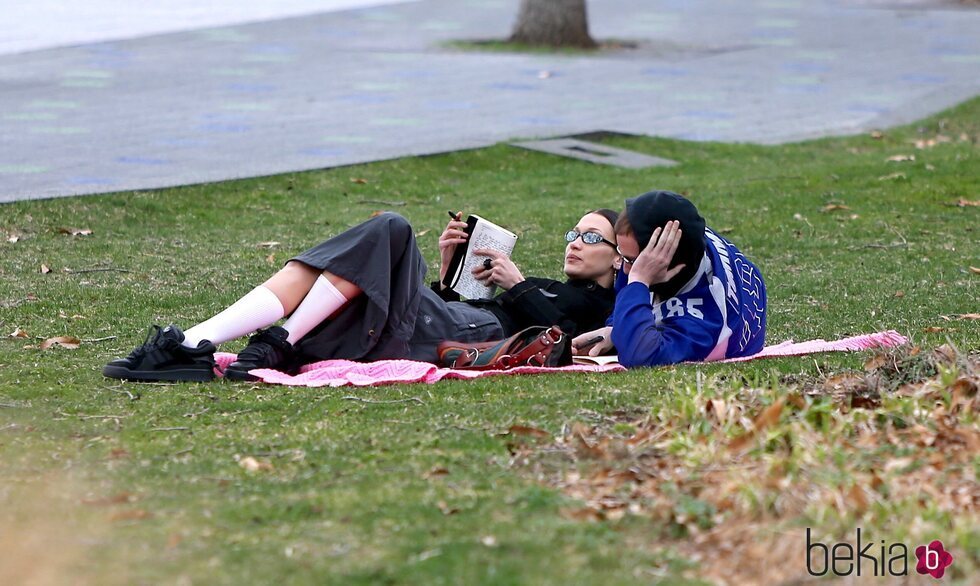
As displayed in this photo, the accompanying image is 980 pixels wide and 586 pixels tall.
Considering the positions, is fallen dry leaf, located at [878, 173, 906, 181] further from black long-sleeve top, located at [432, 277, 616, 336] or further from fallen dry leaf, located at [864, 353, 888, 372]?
fallen dry leaf, located at [864, 353, 888, 372]

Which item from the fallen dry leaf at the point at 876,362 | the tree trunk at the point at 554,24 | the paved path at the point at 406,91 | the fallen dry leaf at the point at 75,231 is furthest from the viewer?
the tree trunk at the point at 554,24

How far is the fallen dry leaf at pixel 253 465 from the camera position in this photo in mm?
4031

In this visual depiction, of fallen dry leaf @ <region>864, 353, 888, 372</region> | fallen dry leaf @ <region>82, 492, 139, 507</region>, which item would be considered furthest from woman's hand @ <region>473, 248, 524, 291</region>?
fallen dry leaf @ <region>82, 492, 139, 507</region>

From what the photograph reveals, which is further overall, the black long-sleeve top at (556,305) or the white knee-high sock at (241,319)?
the black long-sleeve top at (556,305)

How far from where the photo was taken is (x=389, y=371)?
17.5 feet

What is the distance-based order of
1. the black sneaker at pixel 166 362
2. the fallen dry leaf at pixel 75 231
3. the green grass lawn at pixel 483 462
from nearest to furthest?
the green grass lawn at pixel 483 462 < the black sneaker at pixel 166 362 < the fallen dry leaf at pixel 75 231

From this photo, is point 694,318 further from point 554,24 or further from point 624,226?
point 554,24

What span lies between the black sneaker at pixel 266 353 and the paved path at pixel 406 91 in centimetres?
461

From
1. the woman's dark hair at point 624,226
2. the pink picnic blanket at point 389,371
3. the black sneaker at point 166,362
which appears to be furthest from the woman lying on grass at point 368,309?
the woman's dark hair at point 624,226

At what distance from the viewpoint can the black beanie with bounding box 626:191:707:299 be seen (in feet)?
17.3

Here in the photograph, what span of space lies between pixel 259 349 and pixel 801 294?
3474mm

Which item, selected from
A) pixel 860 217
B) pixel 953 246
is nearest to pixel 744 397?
pixel 953 246

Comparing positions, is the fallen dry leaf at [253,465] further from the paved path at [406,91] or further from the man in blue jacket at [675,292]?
the paved path at [406,91]

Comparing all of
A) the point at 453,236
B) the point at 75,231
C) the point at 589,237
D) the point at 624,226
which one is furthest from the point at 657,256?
the point at 75,231
